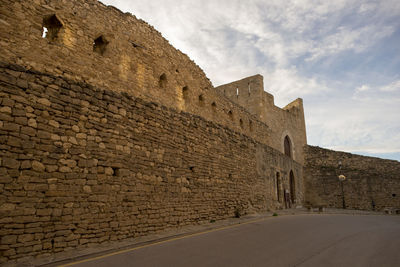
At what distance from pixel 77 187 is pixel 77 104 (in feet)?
6.50

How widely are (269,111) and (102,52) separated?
18.4 meters

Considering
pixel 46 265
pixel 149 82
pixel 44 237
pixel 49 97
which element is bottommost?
pixel 46 265

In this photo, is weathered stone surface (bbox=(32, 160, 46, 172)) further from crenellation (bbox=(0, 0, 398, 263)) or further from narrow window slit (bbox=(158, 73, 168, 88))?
narrow window slit (bbox=(158, 73, 168, 88))

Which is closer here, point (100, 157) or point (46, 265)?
point (46, 265)

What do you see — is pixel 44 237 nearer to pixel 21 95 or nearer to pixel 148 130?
pixel 21 95

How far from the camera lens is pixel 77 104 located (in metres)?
6.51

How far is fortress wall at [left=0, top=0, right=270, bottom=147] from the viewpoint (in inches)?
257

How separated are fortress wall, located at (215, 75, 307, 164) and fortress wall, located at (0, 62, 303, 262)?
12.8 m

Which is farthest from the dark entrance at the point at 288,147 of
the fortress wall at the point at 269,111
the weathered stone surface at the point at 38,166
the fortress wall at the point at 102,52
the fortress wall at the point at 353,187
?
the weathered stone surface at the point at 38,166

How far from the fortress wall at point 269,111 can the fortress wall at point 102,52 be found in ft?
34.0

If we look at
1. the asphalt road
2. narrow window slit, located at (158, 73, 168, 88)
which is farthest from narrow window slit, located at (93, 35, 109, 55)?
the asphalt road

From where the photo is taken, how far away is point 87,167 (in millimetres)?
6410

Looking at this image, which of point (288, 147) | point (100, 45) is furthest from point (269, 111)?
point (100, 45)

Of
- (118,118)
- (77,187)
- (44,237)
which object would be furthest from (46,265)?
(118,118)
